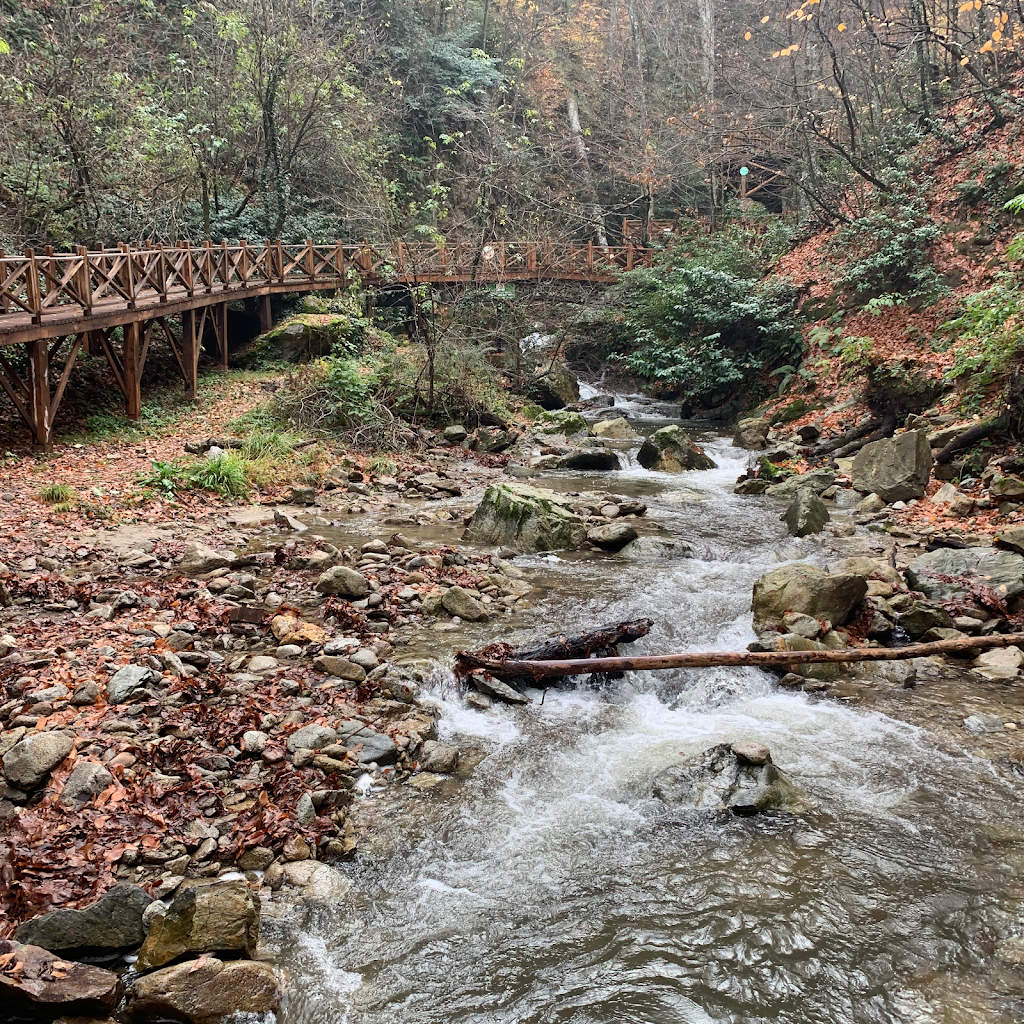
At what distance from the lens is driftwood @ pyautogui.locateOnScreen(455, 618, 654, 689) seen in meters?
6.07

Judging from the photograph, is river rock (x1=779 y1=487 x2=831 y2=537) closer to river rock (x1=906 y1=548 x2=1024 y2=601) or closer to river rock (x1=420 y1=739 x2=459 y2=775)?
river rock (x1=906 y1=548 x2=1024 y2=601)

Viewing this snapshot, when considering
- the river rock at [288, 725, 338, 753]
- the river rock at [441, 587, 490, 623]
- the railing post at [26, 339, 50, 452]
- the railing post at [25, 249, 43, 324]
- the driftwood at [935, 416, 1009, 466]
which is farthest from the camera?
the railing post at [26, 339, 50, 452]

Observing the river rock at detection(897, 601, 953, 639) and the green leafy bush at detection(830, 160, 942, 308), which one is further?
the green leafy bush at detection(830, 160, 942, 308)

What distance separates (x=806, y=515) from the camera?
9.87 meters

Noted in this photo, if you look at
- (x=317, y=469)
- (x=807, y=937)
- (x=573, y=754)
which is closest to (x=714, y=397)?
(x=317, y=469)

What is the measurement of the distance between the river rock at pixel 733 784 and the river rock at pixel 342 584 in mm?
3565

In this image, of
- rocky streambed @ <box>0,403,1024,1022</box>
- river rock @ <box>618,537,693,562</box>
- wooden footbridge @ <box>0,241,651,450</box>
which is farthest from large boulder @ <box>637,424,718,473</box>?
rocky streambed @ <box>0,403,1024,1022</box>

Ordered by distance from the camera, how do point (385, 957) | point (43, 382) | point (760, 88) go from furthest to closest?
point (760, 88) → point (43, 382) → point (385, 957)

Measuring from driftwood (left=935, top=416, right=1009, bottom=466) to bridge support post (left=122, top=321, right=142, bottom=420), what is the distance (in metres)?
12.8

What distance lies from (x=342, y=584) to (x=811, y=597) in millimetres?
4367

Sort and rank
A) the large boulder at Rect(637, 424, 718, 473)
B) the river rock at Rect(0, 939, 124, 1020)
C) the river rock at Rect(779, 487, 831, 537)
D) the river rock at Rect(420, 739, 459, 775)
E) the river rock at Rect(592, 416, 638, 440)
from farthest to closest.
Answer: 1. the river rock at Rect(592, 416, 638, 440)
2. the large boulder at Rect(637, 424, 718, 473)
3. the river rock at Rect(779, 487, 831, 537)
4. the river rock at Rect(420, 739, 459, 775)
5. the river rock at Rect(0, 939, 124, 1020)

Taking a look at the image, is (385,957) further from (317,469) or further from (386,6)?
(386,6)

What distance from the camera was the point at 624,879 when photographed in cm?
413

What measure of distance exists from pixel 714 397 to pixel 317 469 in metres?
11.1
